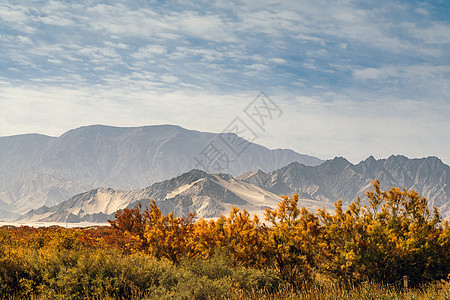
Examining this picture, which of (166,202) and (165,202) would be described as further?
(165,202)

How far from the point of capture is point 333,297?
9.46 meters

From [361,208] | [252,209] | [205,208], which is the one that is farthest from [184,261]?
[252,209]

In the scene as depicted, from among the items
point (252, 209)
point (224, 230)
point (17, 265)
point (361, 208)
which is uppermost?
point (361, 208)

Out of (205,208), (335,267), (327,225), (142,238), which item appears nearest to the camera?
(335,267)

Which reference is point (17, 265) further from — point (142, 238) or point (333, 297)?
point (333, 297)

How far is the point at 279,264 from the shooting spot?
1266 centimetres

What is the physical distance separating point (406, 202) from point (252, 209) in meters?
171

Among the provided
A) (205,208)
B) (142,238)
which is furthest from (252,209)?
(142,238)

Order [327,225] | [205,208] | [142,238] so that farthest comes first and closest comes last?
[205,208] → [142,238] → [327,225]

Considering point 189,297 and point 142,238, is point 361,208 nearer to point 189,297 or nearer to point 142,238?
point 189,297

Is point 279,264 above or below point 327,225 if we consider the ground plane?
below

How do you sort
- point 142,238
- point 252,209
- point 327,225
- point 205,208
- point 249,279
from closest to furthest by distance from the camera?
1. point 249,279
2. point 327,225
3. point 142,238
4. point 205,208
5. point 252,209

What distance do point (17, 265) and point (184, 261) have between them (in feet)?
14.9

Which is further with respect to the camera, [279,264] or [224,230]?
[224,230]
